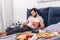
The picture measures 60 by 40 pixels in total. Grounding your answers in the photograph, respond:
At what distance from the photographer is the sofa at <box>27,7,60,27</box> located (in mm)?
3237

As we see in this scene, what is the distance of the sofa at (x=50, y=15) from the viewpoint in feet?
10.6

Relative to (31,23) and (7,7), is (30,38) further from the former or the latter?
(7,7)

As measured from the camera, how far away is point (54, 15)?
3.26m

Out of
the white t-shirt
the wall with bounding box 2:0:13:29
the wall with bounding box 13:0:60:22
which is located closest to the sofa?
the white t-shirt

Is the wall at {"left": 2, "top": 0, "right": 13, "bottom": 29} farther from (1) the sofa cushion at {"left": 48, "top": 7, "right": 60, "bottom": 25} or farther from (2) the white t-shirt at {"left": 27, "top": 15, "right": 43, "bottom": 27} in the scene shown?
(1) the sofa cushion at {"left": 48, "top": 7, "right": 60, "bottom": 25}

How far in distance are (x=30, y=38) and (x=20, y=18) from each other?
2.01 meters

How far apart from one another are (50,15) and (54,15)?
0.10m

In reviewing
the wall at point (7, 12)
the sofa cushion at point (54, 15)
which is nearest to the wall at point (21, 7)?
the wall at point (7, 12)

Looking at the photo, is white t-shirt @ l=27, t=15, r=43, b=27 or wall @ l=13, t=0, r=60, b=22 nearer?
white t-shirt @ l=27, t=15, r=43, b=27

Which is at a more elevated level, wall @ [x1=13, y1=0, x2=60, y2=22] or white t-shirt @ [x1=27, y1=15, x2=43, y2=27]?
wall @ [x1=13, y1=0, x2=60, y2=22]

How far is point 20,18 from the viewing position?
3971 millimetres

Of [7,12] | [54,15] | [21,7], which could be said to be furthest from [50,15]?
[7,12]

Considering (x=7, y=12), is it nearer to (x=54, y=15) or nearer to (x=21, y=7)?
(x=21, y=7)

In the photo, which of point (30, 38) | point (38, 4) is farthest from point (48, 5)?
point (30, 38)
